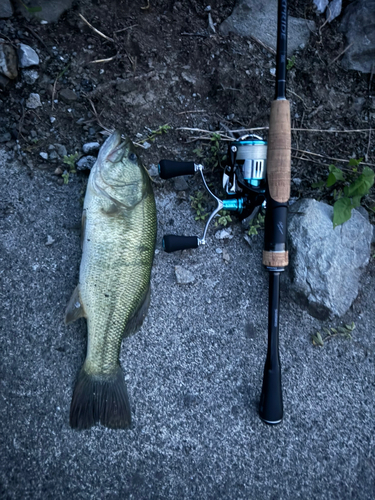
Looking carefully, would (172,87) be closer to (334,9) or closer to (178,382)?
(334,9)

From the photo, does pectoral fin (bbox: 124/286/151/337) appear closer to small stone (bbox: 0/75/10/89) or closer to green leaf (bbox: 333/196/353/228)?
green leaf (bbox: 333/196/353/228)

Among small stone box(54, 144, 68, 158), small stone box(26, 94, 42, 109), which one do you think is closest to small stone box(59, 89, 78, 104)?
small stone box(26, 94, 42, 109)

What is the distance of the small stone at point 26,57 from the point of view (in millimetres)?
2299

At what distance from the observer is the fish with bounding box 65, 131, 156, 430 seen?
2092 mm

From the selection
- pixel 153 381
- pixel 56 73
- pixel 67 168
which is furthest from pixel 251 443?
pixel 56 73

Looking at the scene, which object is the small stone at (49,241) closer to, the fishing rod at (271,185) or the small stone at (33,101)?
the fishing rod at (271,185)

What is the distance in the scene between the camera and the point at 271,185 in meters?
2.09

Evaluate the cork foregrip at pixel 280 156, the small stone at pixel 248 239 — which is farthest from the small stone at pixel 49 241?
the cork foregrip at pixel 280 156

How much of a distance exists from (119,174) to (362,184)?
1.71m

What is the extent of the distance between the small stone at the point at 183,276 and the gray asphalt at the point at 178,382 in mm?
35

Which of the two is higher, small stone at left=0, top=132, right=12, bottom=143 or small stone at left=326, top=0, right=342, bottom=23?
small stone at left=326, top=0, right=342, bottom=23

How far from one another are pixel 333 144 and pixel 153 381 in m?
2.29

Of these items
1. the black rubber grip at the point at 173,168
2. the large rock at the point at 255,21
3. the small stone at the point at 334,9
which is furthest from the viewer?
the small stone at the point at 334,9

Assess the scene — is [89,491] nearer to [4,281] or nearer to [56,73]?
[4,281]
